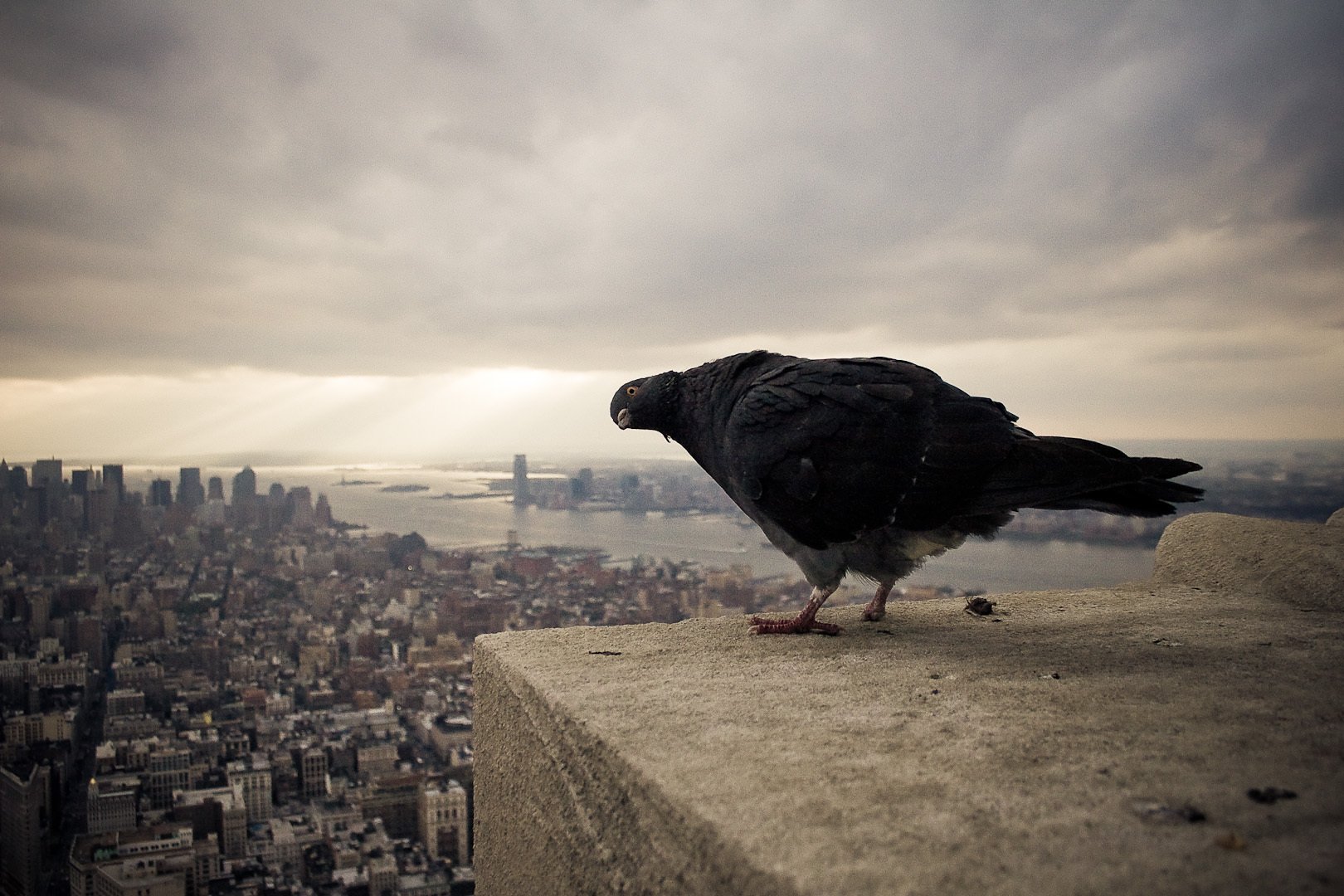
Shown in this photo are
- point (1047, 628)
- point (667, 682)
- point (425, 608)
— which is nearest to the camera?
point (667, 682)

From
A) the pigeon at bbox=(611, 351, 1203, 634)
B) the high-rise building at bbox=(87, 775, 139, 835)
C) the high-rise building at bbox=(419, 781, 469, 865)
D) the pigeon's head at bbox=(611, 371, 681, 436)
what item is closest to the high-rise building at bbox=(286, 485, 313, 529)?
the high-rise building at bbox=(87, 775, 139, 835)

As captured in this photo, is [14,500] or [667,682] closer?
[667,682]

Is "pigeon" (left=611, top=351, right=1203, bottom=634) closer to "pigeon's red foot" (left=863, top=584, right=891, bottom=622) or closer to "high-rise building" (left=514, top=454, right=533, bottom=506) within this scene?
"pigeon's red foot" (left=863, top=584, right=891, bottom=622)

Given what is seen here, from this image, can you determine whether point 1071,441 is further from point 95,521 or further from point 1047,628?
point 95,521

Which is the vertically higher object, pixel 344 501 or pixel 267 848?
pixel 344 501

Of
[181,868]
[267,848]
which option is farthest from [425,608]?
[181,868]

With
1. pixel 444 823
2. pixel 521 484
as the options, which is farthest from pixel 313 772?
pixel 521 484
